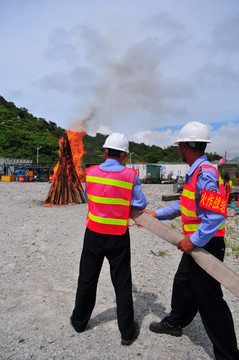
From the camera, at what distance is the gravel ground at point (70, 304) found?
256 centimetres

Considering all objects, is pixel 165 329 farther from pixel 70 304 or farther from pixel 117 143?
pixel 117 143

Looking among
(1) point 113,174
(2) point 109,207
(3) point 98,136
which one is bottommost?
(2) point 109,207

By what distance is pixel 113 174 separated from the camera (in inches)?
102

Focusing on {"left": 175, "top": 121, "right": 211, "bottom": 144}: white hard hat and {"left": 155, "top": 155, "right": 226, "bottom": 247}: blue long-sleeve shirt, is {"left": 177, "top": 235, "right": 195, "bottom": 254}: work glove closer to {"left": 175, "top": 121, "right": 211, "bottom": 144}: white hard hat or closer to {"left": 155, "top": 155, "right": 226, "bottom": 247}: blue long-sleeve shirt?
{"left": 155, "top": 155, "right": 226, "bottom": 247}: blue long-sleeve shirt

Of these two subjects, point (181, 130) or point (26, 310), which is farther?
point (26, 310)

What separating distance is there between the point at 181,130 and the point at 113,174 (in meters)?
0.76

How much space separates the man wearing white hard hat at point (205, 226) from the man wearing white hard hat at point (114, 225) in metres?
0.54

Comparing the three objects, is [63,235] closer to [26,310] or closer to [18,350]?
[26,310]

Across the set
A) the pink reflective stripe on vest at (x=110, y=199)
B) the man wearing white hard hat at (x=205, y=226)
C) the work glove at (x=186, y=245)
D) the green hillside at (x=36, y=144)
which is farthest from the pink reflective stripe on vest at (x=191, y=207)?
the green hillside at (x=36, y=144)

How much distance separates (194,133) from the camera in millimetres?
2414

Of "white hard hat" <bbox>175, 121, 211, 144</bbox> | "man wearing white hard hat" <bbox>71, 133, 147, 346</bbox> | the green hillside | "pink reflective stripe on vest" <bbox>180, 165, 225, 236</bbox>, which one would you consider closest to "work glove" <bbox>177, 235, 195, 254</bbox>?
"pink reflective stripe on vest" <bbox>180, 165, 225, 236</bbox>

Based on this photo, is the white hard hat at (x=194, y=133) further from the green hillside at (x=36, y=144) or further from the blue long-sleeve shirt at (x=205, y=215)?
the green hillside at (x=36, y=144)

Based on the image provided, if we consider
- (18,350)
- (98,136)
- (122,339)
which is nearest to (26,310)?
(18,350)

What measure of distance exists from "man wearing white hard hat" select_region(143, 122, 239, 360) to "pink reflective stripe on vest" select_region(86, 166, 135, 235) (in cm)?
55
